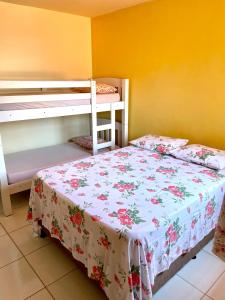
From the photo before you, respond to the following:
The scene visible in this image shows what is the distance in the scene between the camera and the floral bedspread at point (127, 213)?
1220mm

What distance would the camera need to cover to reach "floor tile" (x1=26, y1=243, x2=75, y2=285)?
5.47 feet

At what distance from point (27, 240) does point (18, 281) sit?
0.43 meters

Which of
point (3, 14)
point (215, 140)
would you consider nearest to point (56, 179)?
point (215, 140)

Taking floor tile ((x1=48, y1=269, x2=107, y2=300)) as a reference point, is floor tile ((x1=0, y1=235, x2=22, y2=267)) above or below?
above

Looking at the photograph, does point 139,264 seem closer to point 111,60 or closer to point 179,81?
point 179,81

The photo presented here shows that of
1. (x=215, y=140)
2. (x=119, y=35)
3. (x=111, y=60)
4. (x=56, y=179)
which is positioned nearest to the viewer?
(x=56, y=179)

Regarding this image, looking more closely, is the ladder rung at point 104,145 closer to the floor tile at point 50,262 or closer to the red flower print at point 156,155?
the red flower print at point 156,155

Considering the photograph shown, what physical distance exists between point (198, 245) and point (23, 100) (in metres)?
2.00

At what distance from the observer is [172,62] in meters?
2.57

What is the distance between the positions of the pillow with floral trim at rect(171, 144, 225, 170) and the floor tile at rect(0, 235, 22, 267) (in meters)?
1.71

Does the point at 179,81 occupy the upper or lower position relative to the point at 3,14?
lower

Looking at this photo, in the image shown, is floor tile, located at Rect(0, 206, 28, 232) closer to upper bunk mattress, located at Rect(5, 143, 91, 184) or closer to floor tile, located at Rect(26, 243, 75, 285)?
upper bunk mattress, located at Rect(5, 143, 91, 184)

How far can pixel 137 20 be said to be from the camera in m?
2.77

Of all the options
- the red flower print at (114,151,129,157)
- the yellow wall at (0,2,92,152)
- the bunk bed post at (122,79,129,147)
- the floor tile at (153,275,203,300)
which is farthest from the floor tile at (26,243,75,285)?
the bunk bed post at (122,79,129,147)
